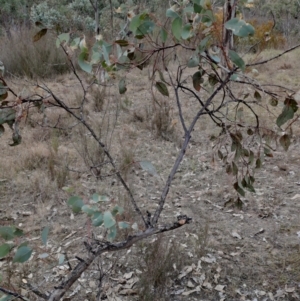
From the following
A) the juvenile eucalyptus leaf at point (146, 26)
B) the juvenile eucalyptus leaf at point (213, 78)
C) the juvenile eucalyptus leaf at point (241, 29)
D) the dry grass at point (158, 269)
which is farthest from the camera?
the dry grass at point (158, 269)

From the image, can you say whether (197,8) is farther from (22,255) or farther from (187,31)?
(22,255)

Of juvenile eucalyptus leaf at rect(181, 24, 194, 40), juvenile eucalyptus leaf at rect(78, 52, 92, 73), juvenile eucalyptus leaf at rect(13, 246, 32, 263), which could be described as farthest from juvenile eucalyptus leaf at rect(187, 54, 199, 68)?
juvenile eucalyptus leaf at rect(13, 246, 32, 263)

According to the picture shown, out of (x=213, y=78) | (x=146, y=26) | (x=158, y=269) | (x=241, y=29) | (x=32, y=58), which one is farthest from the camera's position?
(x=32, y=58)

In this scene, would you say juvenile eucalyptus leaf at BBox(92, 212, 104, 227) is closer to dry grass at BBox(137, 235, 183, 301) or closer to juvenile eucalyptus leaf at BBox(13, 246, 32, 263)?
juvenile eucalyptus leaf at BBox(13, 246, 32, 263)

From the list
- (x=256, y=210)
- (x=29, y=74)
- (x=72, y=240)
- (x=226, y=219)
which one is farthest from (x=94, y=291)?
(x=29, y=74)

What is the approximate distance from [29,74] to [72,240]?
141 inches

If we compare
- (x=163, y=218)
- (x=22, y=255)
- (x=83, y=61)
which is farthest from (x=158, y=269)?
(x=83, y=61)

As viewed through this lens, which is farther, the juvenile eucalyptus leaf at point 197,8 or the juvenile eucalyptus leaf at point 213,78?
the juvenile eucalyptus leaf at point 213,78

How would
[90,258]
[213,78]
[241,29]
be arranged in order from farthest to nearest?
[213,78] → [90,258] → [241,29]

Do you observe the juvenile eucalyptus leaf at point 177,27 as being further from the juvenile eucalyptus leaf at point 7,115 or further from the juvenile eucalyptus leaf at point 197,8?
the juvenile eucalyptus leaf at point 7,115

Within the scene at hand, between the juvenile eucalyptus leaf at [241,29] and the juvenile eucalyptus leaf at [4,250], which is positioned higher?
the juvenile eucalyptus leaf at [241,29]

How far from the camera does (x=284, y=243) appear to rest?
2100 millimetres

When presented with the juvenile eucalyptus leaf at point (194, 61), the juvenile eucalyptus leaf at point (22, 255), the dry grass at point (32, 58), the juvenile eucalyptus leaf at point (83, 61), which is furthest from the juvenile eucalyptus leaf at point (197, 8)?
the dry grass at point (32, 58)

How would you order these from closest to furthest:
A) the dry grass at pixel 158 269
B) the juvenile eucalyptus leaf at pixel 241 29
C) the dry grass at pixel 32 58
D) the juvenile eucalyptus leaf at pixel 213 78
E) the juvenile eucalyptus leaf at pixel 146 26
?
the juvenile eucalyptus leaf at pixel 241 29, the juvenile eucalyptus leaf at pixel 146 26, the juvenile eucalyptus leaf at pixel 213 78, the dry grass at pixel 158 269, the dry grass at pixel 32 58
